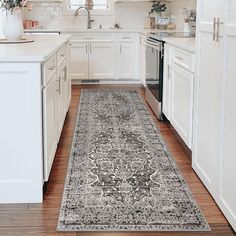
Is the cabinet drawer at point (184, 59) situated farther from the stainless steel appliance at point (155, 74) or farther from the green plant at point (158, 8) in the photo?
the green plant at point (158, 8)

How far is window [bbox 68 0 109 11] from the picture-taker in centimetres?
804

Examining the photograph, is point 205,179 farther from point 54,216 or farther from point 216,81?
point 54,216

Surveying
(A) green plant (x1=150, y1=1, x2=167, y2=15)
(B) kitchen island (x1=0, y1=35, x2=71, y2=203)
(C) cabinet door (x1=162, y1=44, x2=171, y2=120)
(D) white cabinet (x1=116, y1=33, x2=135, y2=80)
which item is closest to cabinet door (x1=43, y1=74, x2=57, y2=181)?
(B) kitchen island (x1=0, y1=35, x2=71, y2=203)

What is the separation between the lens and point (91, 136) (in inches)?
174

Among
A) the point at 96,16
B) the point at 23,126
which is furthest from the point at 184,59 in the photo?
the point at 96,16

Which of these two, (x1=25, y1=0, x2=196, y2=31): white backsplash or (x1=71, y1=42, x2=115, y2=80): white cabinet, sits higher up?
(x1=25, y1=0, x2=196, y2=31): white backsplash

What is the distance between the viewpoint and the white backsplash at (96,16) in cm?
793

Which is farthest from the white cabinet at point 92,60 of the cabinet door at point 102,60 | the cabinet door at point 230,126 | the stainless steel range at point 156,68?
the cabinet door at point 230,126

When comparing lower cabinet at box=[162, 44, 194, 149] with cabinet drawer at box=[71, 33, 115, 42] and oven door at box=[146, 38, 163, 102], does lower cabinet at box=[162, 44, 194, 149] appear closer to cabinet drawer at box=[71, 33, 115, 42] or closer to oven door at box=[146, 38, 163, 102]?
oven door at box=[146, 38, 163, 102]

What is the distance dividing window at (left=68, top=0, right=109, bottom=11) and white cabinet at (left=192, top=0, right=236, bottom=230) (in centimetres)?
519

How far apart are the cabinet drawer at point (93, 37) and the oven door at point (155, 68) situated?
5.65ft

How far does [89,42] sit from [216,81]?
197 inches

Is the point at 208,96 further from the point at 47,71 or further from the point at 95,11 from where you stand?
the point at 95,11

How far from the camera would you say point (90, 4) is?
316 inches
